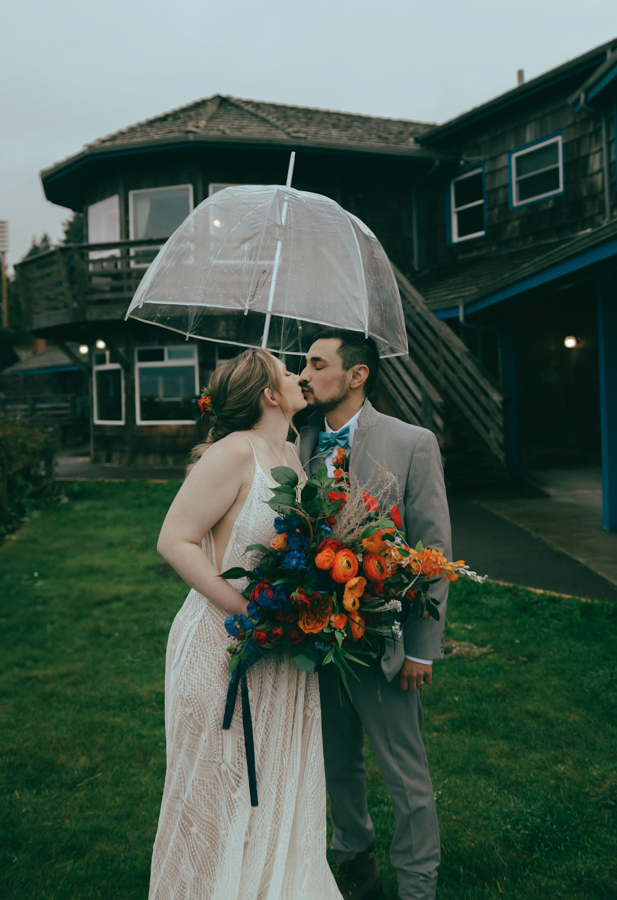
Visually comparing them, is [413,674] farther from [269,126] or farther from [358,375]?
[269,126]

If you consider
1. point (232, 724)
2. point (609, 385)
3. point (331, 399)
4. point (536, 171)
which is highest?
point (536, 171)

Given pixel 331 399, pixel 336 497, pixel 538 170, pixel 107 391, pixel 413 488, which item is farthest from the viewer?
pixel 107 391

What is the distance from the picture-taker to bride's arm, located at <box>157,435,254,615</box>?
202 centimetres

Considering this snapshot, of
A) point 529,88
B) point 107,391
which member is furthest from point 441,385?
point 107,391

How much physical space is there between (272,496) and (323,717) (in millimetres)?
942

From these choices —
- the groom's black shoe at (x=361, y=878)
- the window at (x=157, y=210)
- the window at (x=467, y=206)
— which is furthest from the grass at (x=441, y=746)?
the window at (x=467, y=206)

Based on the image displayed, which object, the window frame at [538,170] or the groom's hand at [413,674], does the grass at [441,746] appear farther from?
the window frame at [538,170]

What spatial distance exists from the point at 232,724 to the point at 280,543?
630 mm

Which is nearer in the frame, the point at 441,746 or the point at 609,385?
the point at 441,746

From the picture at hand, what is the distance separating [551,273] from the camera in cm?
805

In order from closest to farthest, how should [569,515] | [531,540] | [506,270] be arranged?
[531,540], [569,515], [506,270]

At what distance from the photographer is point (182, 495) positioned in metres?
2.05

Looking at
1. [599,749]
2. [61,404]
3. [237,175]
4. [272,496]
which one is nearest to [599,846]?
[599,749]

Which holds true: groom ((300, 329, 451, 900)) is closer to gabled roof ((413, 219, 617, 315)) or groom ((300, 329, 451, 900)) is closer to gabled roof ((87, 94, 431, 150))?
gabled roof ((413, 219, 617, 315))
